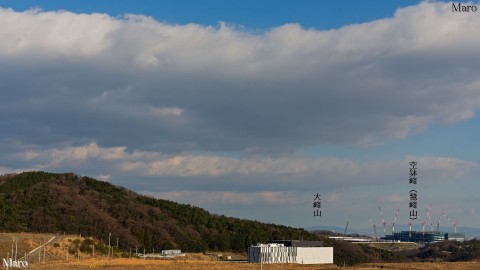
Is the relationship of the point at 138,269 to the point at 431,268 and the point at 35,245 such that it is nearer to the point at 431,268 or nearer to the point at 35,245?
the point at 431,268

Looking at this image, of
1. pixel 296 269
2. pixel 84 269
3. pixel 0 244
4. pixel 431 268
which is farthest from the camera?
pixel 0 244

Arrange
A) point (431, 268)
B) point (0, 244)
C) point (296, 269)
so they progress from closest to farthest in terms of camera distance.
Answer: point (296, 269), point (431, 268), point (0, 244)

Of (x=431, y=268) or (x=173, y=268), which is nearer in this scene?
(x=173, y=268)

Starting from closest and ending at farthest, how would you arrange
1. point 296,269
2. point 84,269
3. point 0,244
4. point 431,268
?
point 84,269 → point 296,269 → point 431,268 → point 0,244

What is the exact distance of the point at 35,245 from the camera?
19825cm

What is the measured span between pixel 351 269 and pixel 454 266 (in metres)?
34.3

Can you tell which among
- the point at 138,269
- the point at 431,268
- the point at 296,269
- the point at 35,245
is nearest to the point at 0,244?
the point at 35,245

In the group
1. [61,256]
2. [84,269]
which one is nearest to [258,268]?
[84,269]

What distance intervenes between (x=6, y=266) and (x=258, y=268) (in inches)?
2098

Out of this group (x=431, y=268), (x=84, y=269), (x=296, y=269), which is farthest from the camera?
(x=431, y=268)

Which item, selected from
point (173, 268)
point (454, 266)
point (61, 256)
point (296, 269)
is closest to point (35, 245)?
point (61, 256)

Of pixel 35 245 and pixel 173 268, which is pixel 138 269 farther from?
pixel 35 245

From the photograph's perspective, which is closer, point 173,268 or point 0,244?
point 173,268

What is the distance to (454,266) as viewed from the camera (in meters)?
151
